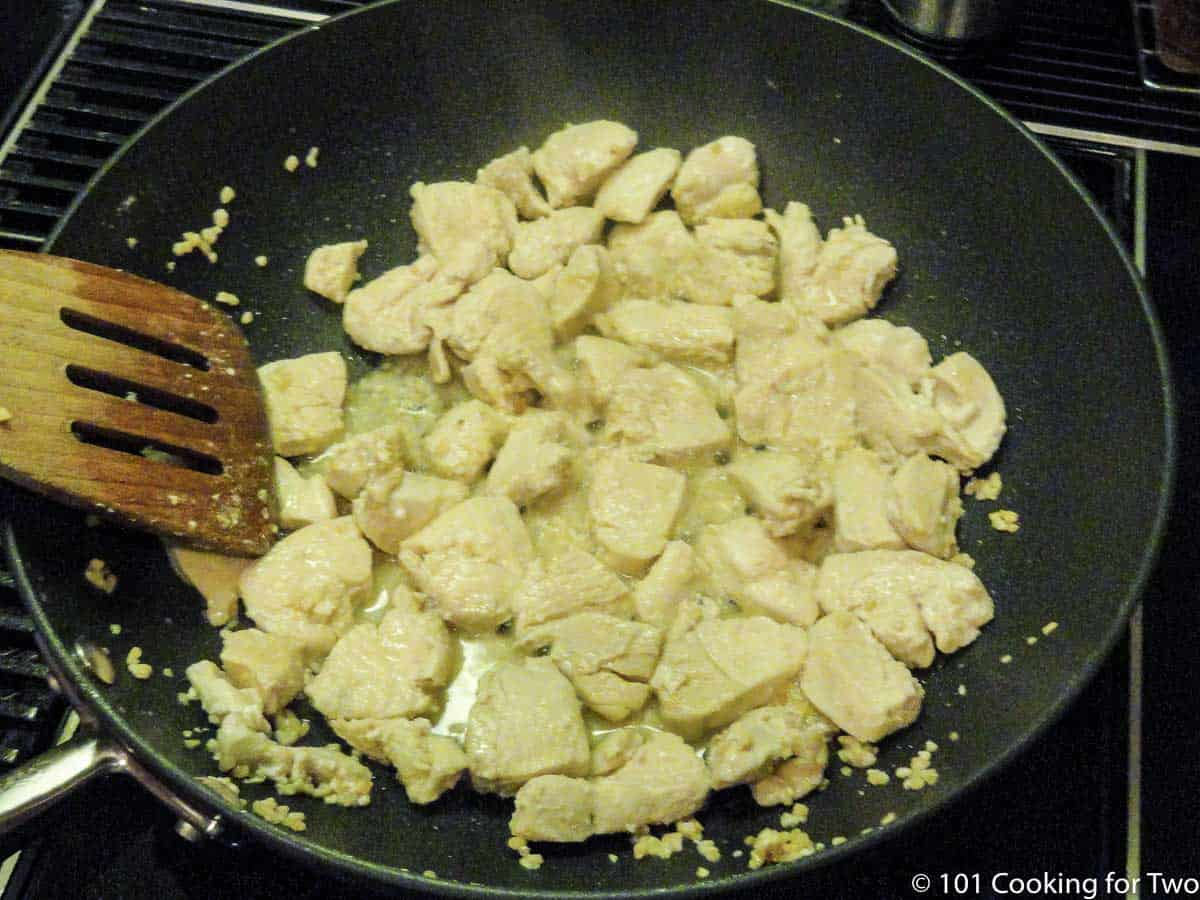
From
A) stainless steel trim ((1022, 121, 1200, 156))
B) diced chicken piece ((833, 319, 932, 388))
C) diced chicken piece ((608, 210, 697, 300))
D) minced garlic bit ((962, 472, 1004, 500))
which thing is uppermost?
stainless steel trim ((1022, 121, 1200, 156))

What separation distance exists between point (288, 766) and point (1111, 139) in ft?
6.66

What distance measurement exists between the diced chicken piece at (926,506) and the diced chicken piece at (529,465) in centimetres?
57

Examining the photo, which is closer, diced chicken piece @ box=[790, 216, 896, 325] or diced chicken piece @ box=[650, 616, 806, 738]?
diced chicken piece @ box=[650, 616, 806, 738]

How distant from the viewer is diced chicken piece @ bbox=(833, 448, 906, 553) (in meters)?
1.75

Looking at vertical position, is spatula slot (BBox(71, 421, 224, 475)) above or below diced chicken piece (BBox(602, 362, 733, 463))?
below

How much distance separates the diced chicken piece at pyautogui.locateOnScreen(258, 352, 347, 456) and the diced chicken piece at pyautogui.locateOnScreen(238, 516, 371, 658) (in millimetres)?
192

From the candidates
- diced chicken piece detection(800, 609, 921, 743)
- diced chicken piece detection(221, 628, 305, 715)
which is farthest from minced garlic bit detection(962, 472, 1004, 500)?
diced chicken piece detection(221, 628, 305, 715)

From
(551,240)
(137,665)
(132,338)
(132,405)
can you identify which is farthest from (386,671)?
(551,240)

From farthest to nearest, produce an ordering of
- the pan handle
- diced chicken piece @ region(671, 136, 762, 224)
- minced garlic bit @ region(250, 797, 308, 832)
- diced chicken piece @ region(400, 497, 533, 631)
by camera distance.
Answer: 1. diced chicken piece @ region(671, 136, 762, 224)
2. diced chicken piece @ region(400, 497, 533, 631)
3. minced garlic bit @ region(250, 797, 308, 832)
4. the pan handle

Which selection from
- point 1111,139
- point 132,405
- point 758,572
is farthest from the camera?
point 1111,139

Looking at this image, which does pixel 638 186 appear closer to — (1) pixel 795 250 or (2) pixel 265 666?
(1) pixel 795 250

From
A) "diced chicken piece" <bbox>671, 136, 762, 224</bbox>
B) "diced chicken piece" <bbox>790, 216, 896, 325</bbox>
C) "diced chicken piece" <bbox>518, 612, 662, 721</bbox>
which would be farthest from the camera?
"diced chicken piece" <bbox>671, 136, 762, 224</bbox>

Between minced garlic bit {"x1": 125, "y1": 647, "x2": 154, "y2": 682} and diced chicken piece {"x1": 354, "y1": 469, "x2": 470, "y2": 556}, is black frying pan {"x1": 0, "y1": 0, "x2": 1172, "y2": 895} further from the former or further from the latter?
diced chicken piece {"x1": 354, "y1": 469, "x2": 470, "y2": 556}

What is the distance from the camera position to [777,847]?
1.42 metres
